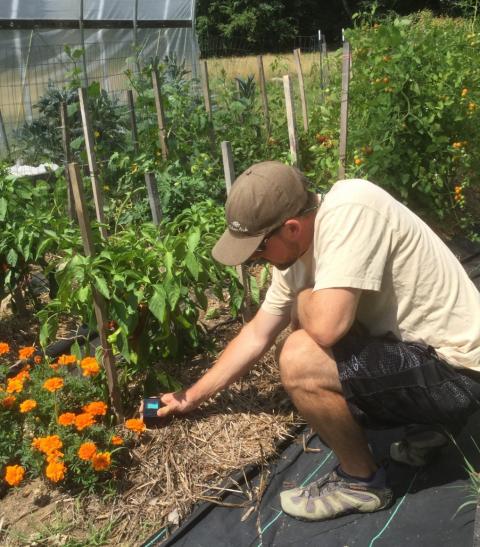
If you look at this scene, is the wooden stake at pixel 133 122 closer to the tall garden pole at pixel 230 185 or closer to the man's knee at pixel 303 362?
the tall garden pole at pixel 230 185

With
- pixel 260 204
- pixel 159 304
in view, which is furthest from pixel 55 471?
pixel 260 204

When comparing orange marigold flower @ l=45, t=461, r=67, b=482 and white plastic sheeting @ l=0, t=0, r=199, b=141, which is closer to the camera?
orange marigold flower @ l=45, t=461, r=67, b=482

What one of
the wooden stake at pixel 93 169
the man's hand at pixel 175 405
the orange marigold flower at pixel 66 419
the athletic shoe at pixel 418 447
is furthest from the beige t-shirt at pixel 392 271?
the wooden stake at pixel 93 169

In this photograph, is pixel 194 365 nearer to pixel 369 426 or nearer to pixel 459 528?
pixel 369 426

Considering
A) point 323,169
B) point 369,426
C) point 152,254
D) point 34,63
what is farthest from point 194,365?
point 34,63

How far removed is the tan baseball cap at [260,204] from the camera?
2025mm

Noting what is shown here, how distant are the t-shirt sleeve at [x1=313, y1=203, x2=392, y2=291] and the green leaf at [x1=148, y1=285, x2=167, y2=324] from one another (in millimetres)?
660

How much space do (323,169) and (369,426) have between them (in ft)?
10.1

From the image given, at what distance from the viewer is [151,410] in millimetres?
2508

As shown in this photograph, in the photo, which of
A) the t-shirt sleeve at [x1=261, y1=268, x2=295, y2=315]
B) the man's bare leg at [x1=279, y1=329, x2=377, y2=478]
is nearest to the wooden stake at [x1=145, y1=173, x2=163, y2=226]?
the t-shirt sleeve at [x1=261, y1=268, x2=295, y2=315]

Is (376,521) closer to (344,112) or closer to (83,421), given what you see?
(83,421)

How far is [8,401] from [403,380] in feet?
4.69

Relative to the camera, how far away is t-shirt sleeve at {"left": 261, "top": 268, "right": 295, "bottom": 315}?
237 cm

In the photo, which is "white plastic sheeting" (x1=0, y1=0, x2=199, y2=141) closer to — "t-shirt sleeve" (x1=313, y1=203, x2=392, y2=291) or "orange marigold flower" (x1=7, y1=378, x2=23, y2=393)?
"orange marigold flower" (x1=7, y1=378, x2=23, y2=393)
